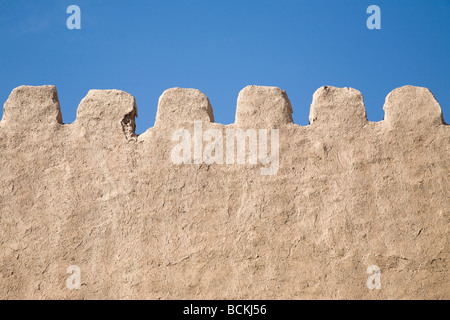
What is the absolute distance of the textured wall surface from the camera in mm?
4000

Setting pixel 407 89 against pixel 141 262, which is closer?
pixel 141 262

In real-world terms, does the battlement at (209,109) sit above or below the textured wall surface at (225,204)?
above

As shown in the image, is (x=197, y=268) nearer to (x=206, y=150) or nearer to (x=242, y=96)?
(x=206, y=150)

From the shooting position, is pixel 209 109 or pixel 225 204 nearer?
pixel 225 204

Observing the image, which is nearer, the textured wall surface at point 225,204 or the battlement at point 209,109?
the textured wall surface at point 225,204

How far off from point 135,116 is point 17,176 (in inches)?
40.0

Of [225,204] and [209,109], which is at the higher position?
[209,109]

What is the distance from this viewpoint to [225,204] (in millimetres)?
4152

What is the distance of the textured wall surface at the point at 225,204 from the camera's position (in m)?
4.00

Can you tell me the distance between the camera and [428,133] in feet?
14.2
